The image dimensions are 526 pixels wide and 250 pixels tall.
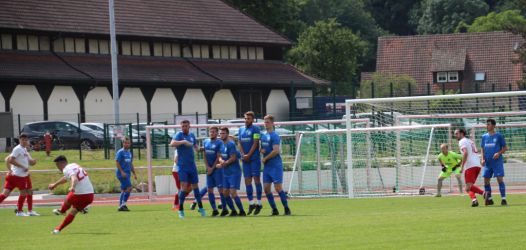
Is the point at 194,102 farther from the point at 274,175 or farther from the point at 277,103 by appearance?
the point at 274,175

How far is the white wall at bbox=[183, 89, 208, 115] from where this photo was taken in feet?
212

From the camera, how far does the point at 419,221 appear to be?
58.5ft

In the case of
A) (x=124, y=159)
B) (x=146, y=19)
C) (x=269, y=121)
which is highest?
(x=146, y=19)

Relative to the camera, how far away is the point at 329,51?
295 ft

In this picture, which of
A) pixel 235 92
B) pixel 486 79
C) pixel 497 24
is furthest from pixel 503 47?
pixel 235 92

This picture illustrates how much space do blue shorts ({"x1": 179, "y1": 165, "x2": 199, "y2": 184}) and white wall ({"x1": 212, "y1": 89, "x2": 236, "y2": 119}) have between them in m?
42.3

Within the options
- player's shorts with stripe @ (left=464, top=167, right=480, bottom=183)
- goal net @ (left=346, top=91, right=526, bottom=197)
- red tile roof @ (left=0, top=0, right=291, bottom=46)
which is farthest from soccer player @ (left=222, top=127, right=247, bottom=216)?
red tile roof @ (left=0, top=0, right=291, bottom=46)

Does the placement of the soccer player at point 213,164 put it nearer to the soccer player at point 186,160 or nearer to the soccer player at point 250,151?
the soccer player at point 186,160

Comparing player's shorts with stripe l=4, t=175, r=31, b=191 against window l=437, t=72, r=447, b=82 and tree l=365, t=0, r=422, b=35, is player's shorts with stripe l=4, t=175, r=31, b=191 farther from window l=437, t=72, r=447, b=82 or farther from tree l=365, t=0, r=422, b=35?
tree l=365, t=0, r=422, b=35

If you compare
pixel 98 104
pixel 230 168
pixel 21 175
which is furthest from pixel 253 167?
pixel 98 104

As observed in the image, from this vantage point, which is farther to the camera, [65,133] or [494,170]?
[65,133]

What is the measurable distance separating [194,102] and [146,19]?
6.05 meters

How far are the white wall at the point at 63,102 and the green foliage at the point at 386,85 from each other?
1547 cm

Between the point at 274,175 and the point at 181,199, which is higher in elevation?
the point at 274,175
